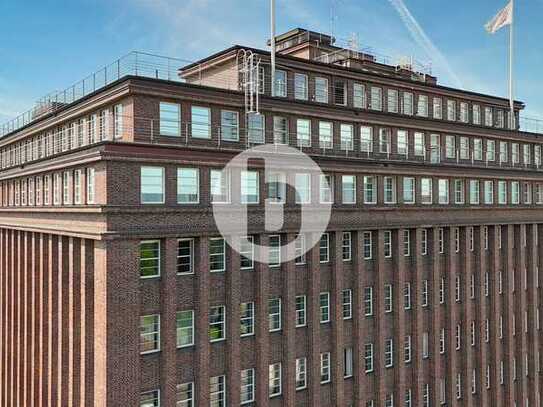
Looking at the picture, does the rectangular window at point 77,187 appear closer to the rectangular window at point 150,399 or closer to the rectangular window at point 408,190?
the rectangular window at point 150,399

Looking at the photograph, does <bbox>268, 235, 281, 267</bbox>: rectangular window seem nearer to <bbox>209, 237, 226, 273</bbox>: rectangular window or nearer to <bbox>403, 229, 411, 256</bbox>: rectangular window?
<bbox>209, 237, 226, 273</bbox>: rectangular window

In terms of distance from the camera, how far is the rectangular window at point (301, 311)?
32244 millimetres

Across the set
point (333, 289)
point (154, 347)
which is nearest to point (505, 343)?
point (333, 289)

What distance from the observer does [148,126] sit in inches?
1083

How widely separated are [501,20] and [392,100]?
12382mm

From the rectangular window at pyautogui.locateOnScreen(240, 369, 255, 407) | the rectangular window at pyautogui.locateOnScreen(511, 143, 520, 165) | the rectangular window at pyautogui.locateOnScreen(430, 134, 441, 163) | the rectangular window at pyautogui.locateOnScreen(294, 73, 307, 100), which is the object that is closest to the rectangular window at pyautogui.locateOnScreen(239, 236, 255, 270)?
the rectangular window at pyautogui.locateOnScreen(240, 369, 255, 407)

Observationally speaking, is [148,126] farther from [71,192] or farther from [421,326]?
[421,326]

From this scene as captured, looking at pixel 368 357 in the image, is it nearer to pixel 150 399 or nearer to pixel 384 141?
pixel 384 141

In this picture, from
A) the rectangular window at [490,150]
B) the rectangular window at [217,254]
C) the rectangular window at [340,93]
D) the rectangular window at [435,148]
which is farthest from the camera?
the rectangular window at [490,150]

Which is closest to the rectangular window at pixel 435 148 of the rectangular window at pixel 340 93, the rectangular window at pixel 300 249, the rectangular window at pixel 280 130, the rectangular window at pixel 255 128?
the rectangular window at pixel 340 93

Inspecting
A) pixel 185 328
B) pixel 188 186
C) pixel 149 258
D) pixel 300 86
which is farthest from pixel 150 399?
pixel 300 86

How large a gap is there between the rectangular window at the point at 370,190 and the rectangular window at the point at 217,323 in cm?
1302

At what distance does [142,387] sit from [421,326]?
2127cm

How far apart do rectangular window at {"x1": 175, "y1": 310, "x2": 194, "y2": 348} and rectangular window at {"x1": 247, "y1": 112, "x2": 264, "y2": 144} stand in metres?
10.8
